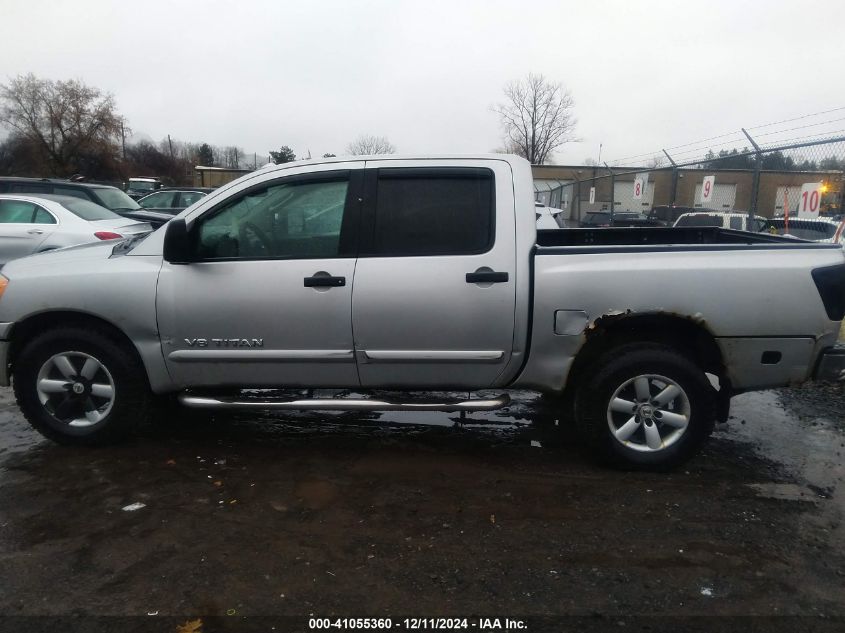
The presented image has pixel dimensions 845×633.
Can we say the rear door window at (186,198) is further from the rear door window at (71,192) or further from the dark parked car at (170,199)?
the rear door window at (71,192)

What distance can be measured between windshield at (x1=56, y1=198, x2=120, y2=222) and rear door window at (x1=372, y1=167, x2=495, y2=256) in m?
7.06

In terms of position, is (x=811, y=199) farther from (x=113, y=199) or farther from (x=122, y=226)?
(x=113, y=199)

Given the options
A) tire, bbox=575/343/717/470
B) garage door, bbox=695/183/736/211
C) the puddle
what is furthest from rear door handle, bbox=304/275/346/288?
garage door, bbox=695/183/736/211

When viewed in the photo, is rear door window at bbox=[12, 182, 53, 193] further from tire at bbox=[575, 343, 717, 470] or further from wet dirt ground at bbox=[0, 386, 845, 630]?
tire at bbox=[575, 343, 717, 470]

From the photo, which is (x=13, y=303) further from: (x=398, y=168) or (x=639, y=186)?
(x=639, y=186)

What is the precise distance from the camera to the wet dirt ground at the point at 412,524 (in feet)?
9.24

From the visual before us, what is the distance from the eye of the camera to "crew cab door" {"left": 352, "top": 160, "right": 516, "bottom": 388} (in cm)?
391

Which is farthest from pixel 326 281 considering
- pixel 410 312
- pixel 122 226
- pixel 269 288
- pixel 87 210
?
pixel 87 210

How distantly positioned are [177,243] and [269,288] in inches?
24.8

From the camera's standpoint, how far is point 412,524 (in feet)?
11.3

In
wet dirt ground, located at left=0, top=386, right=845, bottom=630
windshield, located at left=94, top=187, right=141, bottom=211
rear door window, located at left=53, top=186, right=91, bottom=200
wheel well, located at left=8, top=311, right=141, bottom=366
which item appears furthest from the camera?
windshield, located at left=94, top=187, right=141, bottom=211

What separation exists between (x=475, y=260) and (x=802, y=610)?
7.64 ft

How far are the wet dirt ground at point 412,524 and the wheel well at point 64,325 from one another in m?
0.76

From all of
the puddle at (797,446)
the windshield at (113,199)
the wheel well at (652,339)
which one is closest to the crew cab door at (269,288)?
the wheel well at (652,339)
